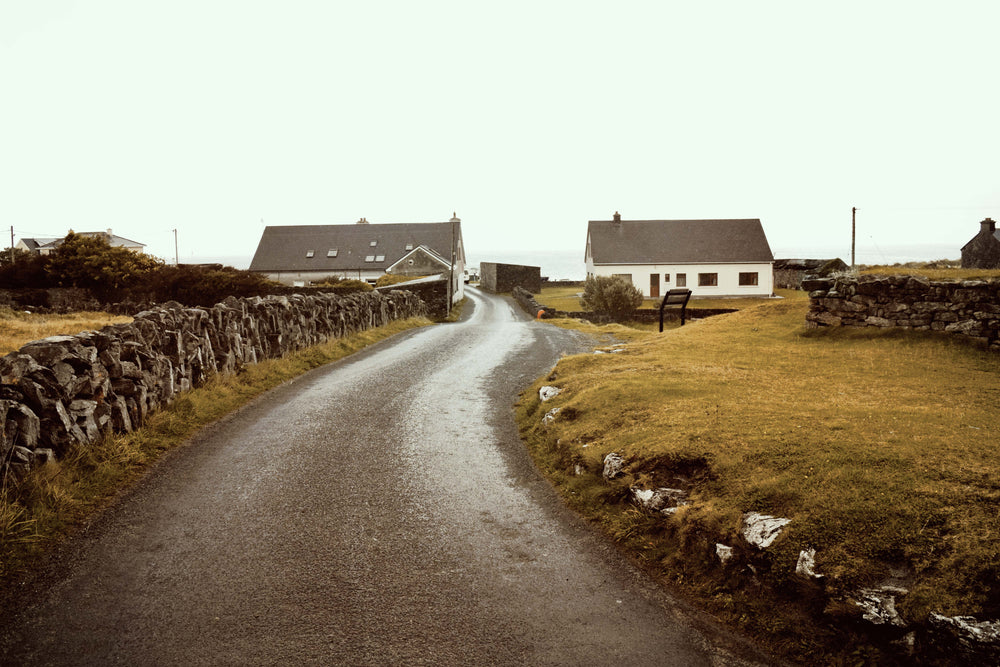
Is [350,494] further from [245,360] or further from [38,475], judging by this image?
[245,360]

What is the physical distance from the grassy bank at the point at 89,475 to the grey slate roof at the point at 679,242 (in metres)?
51.9

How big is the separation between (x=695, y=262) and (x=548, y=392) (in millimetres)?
52315

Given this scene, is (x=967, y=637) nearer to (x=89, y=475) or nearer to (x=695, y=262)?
(x=89, y=475)

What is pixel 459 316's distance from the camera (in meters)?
42.7

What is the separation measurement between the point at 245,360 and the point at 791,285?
65.0 m

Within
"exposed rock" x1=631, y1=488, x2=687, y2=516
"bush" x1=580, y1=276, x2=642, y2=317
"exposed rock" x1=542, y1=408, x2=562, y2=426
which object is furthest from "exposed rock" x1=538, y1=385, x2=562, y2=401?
"bush" x1=580, y1=276, x2=642, y2=317

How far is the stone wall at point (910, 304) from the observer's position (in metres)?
11.0

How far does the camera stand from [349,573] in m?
5.51

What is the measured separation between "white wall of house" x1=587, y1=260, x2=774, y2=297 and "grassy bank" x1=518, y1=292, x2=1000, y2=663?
4945 cm

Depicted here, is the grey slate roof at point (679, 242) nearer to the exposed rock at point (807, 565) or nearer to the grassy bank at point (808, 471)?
the grassy bank at point (808, 471)

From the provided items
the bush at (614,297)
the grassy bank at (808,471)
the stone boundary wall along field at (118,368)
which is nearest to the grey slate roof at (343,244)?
the bush at (614,297)

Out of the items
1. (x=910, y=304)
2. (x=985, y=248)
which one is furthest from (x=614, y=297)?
(x=985, y=248)

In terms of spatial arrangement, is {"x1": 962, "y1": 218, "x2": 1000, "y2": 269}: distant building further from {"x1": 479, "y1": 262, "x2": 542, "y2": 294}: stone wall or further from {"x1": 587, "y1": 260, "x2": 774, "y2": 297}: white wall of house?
{"x1": 479, "y1": 262, "x2": 542, "y2": 294}: stone wall

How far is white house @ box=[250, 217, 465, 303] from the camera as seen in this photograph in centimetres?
7019
